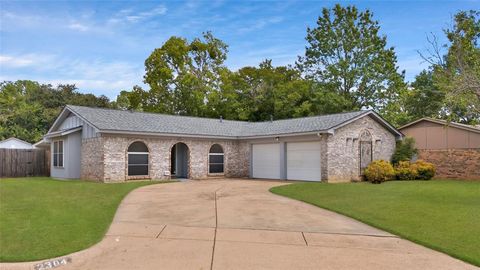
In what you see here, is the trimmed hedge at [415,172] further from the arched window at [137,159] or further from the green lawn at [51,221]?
the green lawn at [51,221]

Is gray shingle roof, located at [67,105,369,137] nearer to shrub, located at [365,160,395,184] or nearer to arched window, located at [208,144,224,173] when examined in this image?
arched window, located at [208,144,224,173]

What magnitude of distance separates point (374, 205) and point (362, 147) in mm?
10904

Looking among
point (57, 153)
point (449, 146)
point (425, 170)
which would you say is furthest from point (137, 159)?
point (449, 146)

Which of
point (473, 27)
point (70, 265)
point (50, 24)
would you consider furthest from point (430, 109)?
point (70, 265)

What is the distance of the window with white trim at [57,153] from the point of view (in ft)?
75.8

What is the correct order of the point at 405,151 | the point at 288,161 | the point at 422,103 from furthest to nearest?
the point at 422,103 → the point at 405,151 → the point at 288,161

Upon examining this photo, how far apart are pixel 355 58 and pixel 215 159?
23.6m

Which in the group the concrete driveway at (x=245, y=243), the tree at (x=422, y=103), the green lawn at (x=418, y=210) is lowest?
the concrete driveway at (x=245, y=243)

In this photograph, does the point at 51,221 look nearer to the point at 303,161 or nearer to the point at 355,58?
the point at 303,161

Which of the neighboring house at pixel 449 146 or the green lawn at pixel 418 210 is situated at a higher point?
the neighboring house at pixel 449 146

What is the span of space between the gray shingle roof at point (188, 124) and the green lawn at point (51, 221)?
6.54m

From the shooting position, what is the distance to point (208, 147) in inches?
955

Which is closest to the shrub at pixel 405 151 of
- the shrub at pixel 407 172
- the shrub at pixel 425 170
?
the shrub at pixel 425 170

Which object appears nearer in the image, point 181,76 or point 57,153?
point 57,153
